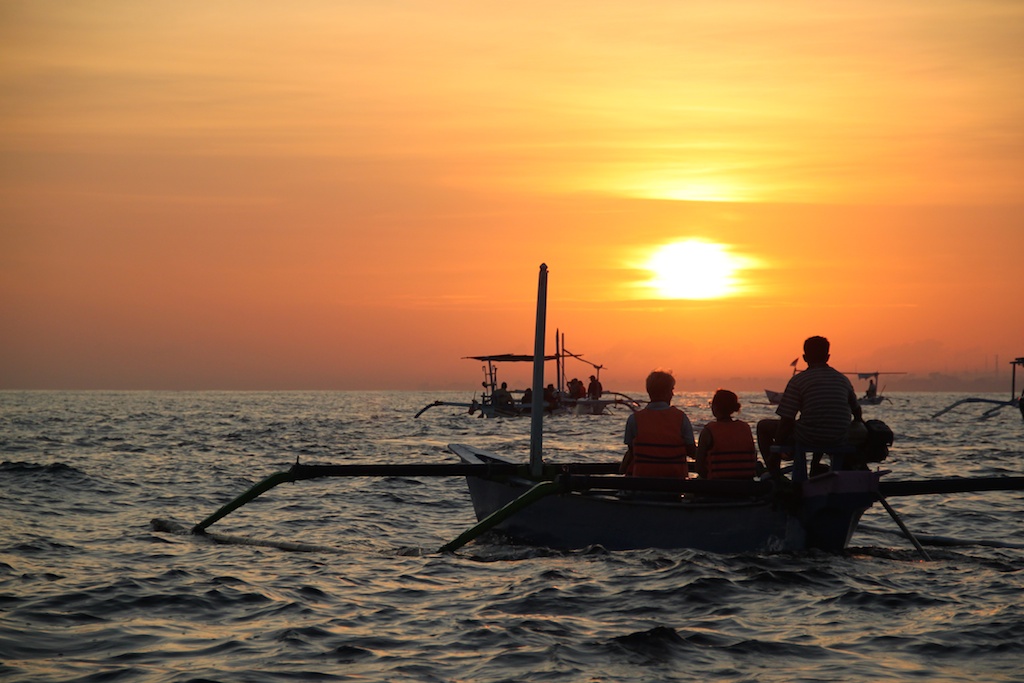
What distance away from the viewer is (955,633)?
320 inches

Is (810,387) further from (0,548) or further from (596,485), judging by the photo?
(0,548)

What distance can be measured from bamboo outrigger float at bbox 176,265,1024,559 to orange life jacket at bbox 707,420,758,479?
241 millimetres

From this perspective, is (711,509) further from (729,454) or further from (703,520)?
(729,454)

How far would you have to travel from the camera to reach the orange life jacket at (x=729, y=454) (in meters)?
11.2

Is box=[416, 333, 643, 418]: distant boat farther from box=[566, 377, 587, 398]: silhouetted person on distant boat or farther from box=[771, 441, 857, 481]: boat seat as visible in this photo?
box=[771, 441, 857, 481]: boat seat

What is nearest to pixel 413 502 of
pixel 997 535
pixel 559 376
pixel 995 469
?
pixel 997 535

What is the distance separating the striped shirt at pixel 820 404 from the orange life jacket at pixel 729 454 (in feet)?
2.34

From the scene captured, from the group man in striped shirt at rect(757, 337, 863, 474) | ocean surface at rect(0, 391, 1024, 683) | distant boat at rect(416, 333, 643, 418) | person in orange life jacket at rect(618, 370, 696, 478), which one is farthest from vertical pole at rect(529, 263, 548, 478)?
distant boat at rect(416, 333, 643, 418)

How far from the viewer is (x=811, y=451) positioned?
1078 centimetres

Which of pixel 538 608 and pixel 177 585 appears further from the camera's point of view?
pixel 177 585

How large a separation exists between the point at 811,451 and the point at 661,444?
156 centimetres

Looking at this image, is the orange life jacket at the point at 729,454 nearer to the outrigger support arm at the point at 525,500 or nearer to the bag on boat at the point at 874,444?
the bag on boat at the point at 874,444

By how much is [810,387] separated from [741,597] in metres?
2.40

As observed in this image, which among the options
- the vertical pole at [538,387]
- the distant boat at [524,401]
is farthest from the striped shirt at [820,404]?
the distant boat at [524,401]
